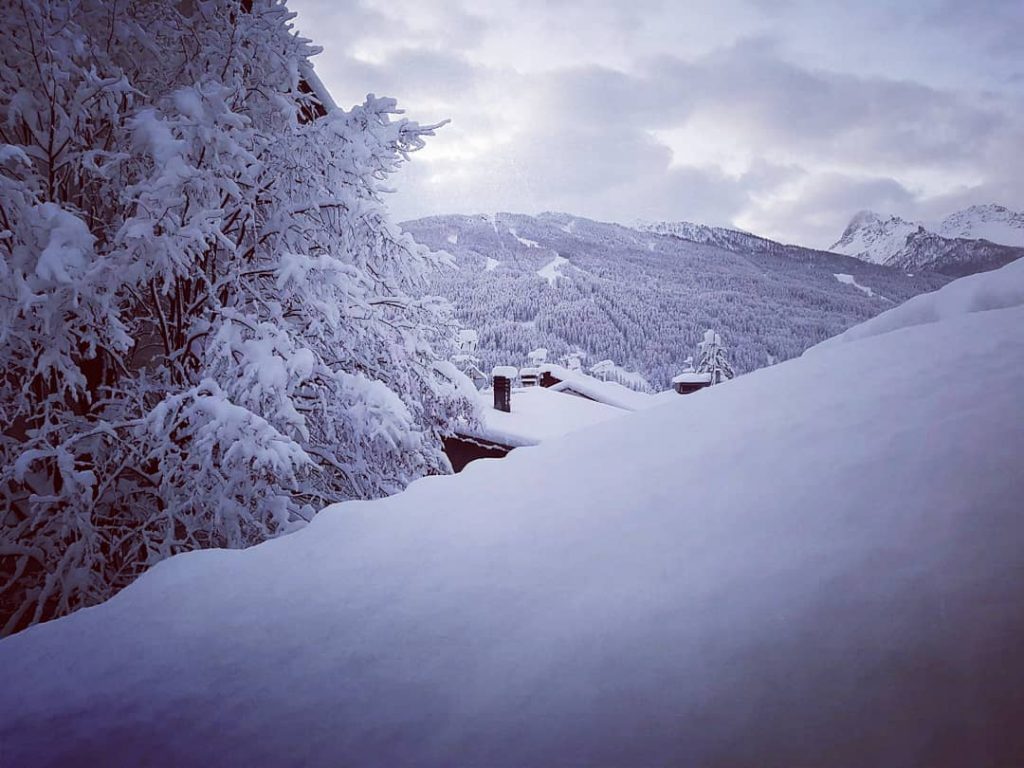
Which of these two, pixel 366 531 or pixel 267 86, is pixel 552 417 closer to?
pixel 267 86

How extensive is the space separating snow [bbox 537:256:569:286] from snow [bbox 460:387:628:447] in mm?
53237

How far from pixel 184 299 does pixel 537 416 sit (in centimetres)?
1102

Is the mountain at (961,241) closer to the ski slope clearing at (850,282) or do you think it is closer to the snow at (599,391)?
the ski slope clearing at (850,282)

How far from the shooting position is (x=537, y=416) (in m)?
15.5

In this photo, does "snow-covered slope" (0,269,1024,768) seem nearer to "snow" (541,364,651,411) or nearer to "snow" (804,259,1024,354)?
"snow" (804,259,1024,354)

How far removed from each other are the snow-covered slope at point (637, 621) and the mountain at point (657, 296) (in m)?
31.3

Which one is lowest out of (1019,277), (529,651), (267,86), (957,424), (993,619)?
(529,651)

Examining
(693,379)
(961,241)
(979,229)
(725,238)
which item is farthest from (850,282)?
(725,238)

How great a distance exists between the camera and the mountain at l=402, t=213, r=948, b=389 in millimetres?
44875

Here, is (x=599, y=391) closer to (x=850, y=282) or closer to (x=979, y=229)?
(x=979, y=229)

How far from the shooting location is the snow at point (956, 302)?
3.31 meters

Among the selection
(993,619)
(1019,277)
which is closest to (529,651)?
(993,619)

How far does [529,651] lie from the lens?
156 cm

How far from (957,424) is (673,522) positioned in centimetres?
108
